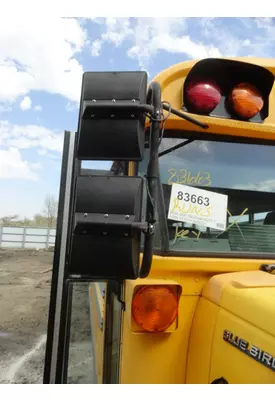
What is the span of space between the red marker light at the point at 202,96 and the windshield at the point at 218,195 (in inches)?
7.6

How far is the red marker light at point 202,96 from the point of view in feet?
4.64

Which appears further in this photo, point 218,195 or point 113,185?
point 218,195

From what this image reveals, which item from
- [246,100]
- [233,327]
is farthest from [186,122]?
[233,327]

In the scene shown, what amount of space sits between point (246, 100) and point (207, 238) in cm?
62

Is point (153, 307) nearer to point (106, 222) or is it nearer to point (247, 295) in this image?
point (247, 295)

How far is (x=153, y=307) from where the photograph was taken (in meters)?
1.35

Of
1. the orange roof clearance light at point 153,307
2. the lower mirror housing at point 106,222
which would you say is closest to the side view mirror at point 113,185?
the lower mirror housing at point 106,222

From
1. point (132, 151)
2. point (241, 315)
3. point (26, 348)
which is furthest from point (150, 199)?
point (26, 348)

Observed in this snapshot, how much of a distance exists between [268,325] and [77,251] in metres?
0.61

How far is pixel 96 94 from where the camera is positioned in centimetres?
110

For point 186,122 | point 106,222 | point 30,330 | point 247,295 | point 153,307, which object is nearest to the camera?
point 106,222

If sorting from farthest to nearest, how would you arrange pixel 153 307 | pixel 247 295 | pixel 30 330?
1. pixel 30 330
2. pixel 153 307
3. pixel 247 295

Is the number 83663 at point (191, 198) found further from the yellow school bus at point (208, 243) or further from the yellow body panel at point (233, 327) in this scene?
the yellow body panel at point (233, 327)

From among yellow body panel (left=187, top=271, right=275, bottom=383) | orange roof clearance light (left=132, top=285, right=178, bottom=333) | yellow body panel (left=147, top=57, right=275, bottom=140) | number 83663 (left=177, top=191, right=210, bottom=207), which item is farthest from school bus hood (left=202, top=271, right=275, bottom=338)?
yellow body panel (left=147, top=57, right=275, bottom=140)
